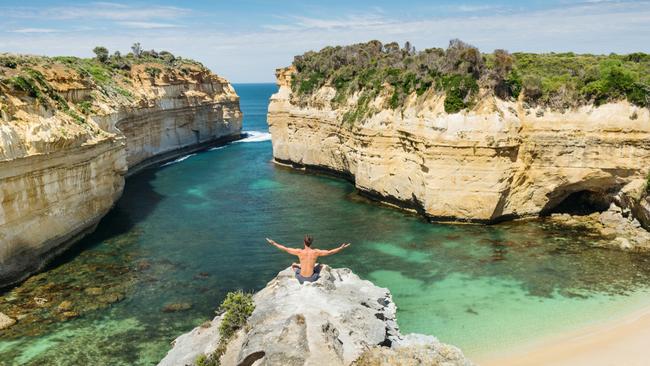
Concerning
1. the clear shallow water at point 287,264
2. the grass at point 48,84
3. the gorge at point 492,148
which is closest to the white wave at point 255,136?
the grass at point 48,84

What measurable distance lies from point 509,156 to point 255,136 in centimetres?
4855

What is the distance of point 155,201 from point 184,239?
8.89 meters

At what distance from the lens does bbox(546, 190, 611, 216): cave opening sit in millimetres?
25844

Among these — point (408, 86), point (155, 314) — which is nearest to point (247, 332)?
point (155, 314)

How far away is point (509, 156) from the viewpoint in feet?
81.5

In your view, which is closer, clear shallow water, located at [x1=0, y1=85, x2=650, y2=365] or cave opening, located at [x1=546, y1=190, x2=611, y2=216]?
clear shallow water, located at [x1=0, y1=85, x2=650, y2=365]

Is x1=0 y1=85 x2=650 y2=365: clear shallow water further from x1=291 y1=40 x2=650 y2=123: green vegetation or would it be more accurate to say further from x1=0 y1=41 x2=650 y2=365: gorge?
x1=291 y1=40 x2=650 y2=123: green vegetation

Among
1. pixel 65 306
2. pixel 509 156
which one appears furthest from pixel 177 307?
pixel 509 156

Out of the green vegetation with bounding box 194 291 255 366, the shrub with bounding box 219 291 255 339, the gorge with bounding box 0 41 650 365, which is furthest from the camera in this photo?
the gorge with bounding box 0 41 650 365

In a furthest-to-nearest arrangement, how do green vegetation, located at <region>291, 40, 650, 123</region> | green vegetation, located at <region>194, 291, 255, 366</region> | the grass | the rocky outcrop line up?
green vegetation, located at <region>291, 40, 650, 123</region> < the grass < green vegetation, located at <region>194, 291, 255, 366</region> < the rocky outcrop

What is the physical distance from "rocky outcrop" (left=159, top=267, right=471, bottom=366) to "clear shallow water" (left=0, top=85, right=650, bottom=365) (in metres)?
3.51

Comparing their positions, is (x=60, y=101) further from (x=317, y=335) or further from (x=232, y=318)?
(x=317, y=335)

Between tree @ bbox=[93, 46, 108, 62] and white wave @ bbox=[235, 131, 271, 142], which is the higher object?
tree @ bbox=[93, 46, 108, 62]

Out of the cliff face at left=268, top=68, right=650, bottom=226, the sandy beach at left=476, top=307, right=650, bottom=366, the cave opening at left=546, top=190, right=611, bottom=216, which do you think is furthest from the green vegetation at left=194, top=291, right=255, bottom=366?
the cave opening at left=546, top=190, right=611, bottom=216
